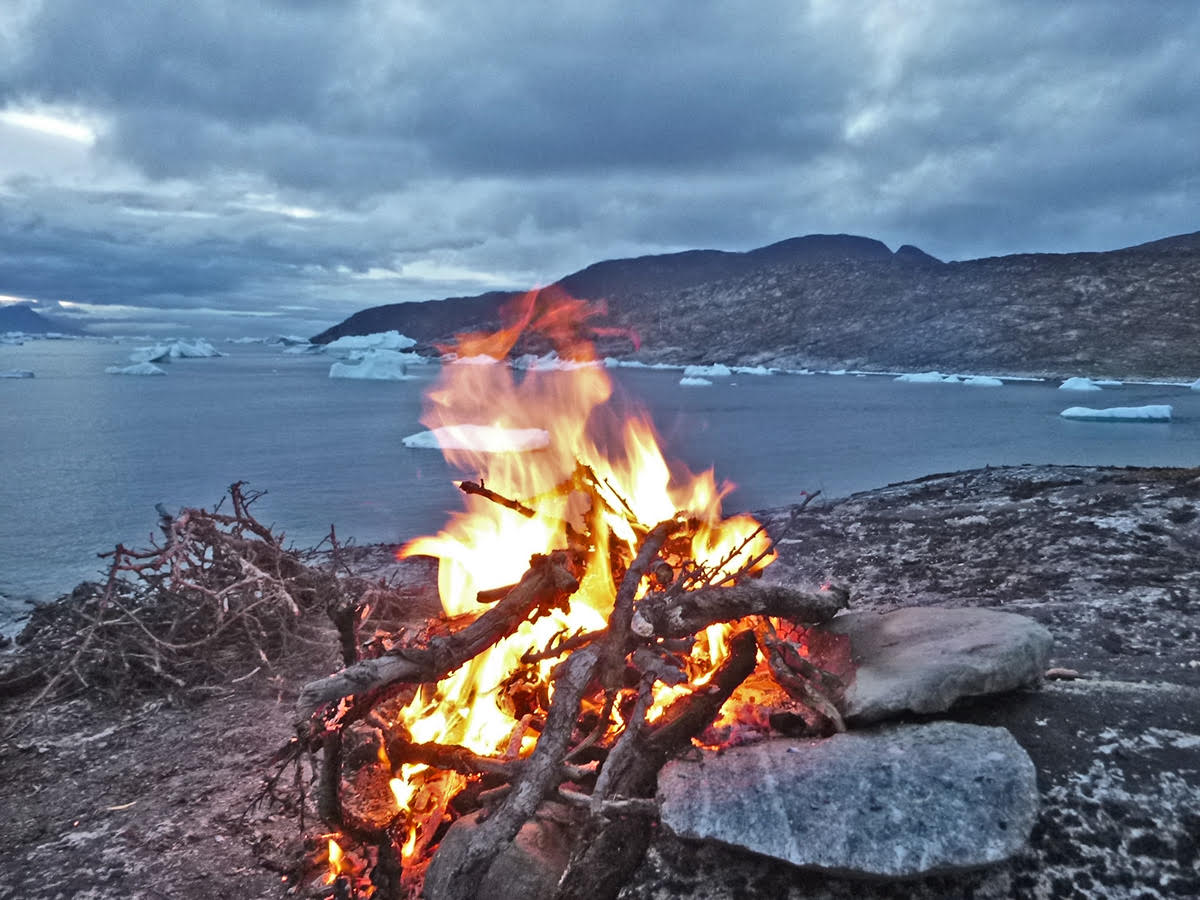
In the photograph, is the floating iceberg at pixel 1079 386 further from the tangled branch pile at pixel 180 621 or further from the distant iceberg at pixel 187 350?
the distant iceberg at pixel 187 350

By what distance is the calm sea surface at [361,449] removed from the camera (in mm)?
14992

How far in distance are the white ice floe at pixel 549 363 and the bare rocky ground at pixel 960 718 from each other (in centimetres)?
8140

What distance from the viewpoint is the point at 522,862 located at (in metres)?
3.16

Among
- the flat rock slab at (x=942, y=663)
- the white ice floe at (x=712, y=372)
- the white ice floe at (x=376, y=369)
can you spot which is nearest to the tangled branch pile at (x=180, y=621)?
the flat rock slab at (x=942, y=663)

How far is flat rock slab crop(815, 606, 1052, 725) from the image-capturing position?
10.9 feet

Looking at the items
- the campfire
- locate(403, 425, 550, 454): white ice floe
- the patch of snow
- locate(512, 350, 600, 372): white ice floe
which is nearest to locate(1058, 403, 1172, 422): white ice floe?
locate(403, 425, 550, 454): white ice floe

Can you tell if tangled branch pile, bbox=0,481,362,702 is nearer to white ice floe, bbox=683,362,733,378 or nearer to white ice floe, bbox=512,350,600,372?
white ice floe, bbox=683,362,733,378

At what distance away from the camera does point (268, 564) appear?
7.33 m

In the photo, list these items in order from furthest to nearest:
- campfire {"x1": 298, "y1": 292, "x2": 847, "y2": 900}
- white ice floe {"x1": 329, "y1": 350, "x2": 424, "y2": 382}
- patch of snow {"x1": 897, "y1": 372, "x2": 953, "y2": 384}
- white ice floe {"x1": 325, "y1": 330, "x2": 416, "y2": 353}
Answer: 1. white ice floe {"x1": 325, "y1": 330, "x2": 416, "y2": 353}
2. white ice floe {"x1": 329, "y1": 350, "x2": 424, "y2": 382}
3. patch of snow {"x1": 897, "y1": 372, "x2": 953, "y2": 384}
4. campfire {"x1": 298, "y1": 292, "x2": 847, "y2": 900}

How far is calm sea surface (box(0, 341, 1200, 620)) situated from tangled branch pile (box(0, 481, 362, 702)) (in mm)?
3473

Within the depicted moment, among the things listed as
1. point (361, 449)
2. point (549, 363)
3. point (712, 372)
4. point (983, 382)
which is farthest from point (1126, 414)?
point (549, 363)

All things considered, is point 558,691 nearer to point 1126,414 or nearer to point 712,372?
point 1126,414

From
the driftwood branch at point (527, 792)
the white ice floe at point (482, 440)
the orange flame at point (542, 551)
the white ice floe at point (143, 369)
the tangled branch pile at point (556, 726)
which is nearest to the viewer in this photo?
the driftwood branch at point (527, 792)

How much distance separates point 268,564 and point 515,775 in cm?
481
